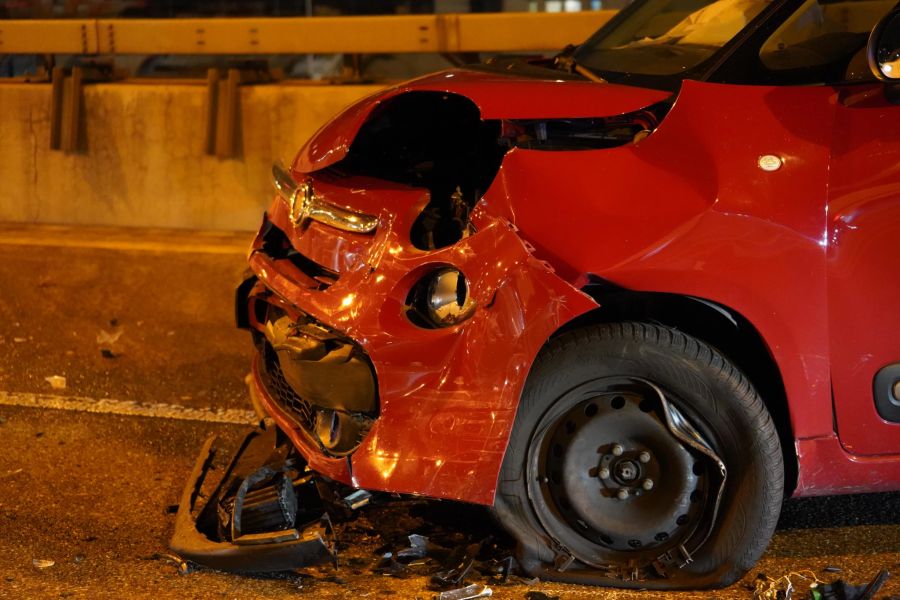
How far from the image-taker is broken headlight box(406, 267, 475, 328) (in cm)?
343

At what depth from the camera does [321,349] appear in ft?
11.8

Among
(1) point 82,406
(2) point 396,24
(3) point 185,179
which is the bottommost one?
(1) point 82,406

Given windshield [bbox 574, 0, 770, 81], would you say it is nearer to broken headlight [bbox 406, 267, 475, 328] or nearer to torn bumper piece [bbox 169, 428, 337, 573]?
broken headlight [bbox 406, 267, 475, 328]

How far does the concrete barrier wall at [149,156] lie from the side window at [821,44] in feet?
14.4

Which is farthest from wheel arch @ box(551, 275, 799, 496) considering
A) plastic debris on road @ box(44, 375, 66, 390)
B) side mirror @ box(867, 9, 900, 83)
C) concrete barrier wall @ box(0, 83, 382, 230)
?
concrete barrier wall @ box(0, 83, 382, 230)

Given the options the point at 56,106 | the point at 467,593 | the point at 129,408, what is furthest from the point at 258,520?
the point at 56,106

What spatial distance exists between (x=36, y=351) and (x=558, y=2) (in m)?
7.16

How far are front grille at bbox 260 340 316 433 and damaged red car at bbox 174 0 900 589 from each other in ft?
0.52

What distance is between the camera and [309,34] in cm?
845

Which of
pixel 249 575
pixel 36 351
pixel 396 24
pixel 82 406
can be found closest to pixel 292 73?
pixel 396 24

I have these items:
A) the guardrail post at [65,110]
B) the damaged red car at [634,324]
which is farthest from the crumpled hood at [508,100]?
the guardrail post at [65,110]

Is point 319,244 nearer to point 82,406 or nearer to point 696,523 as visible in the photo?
point 696,523

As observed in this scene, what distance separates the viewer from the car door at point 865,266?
3377mm

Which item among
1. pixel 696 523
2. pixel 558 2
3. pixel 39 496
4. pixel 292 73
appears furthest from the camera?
pixel 558 2
